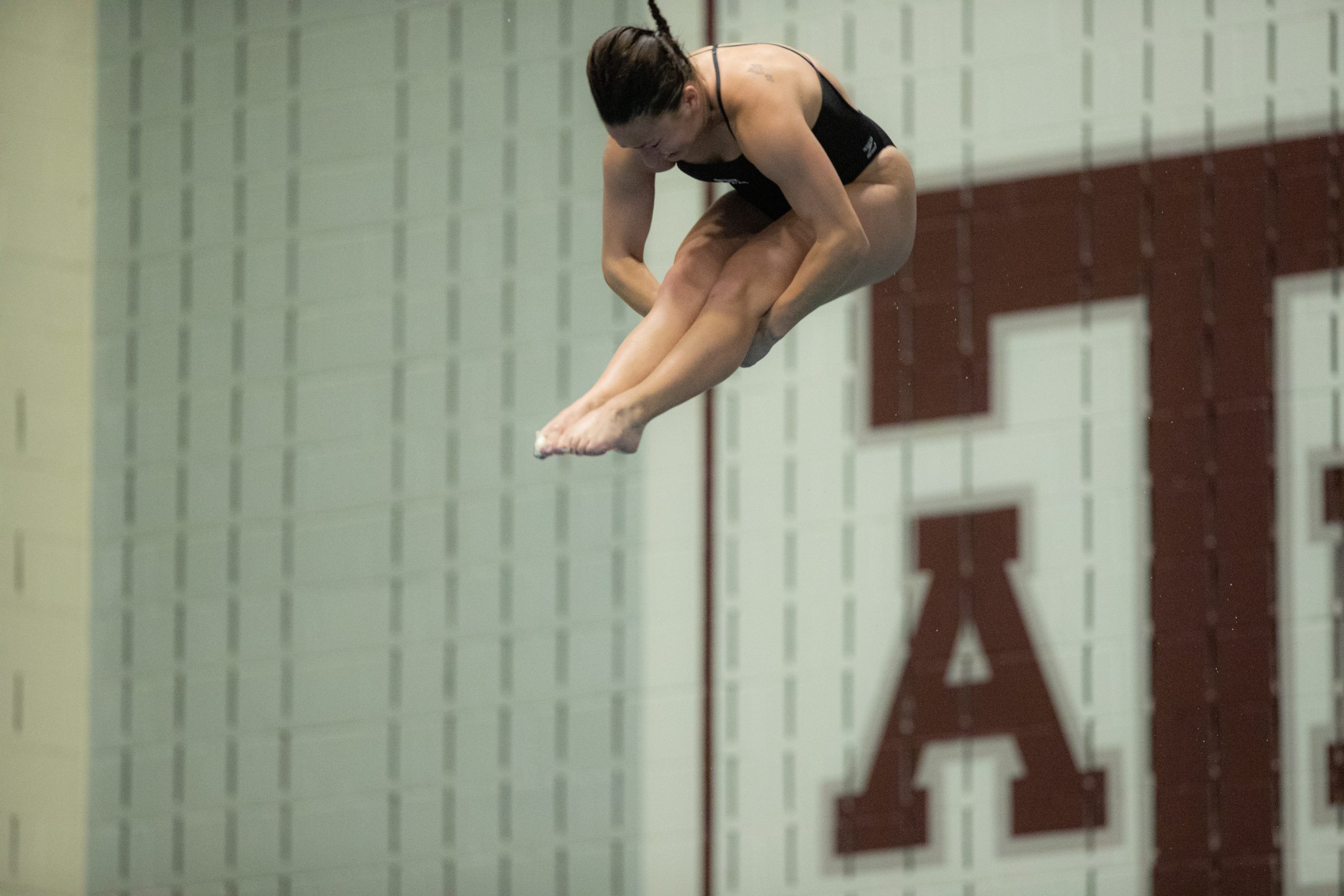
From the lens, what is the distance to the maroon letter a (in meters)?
4.72

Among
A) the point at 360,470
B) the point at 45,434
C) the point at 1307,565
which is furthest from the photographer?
the point at 45,434

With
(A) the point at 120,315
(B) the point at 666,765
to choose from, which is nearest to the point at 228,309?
(A) the point at 120,315

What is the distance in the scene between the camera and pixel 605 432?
2688 millimetres

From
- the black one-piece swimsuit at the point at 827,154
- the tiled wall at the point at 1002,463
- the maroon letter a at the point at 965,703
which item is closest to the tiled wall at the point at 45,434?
the tiled wall at the point at 1002,463

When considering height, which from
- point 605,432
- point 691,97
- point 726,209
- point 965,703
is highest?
point 691,97

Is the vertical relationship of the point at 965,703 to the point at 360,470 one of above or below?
below

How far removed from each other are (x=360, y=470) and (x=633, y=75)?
9.51ft

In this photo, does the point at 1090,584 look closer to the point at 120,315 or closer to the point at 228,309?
the point at 228,309

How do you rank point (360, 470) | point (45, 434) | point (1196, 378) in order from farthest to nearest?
point (45, 434), point (360, 470), point (1196, 378)

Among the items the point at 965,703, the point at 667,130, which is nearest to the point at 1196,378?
the point at 965,703

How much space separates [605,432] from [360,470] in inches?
107

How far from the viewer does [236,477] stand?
17.6ft

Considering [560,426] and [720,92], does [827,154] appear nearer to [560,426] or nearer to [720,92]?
[720,92]

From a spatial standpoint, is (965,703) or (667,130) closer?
(667,130)
